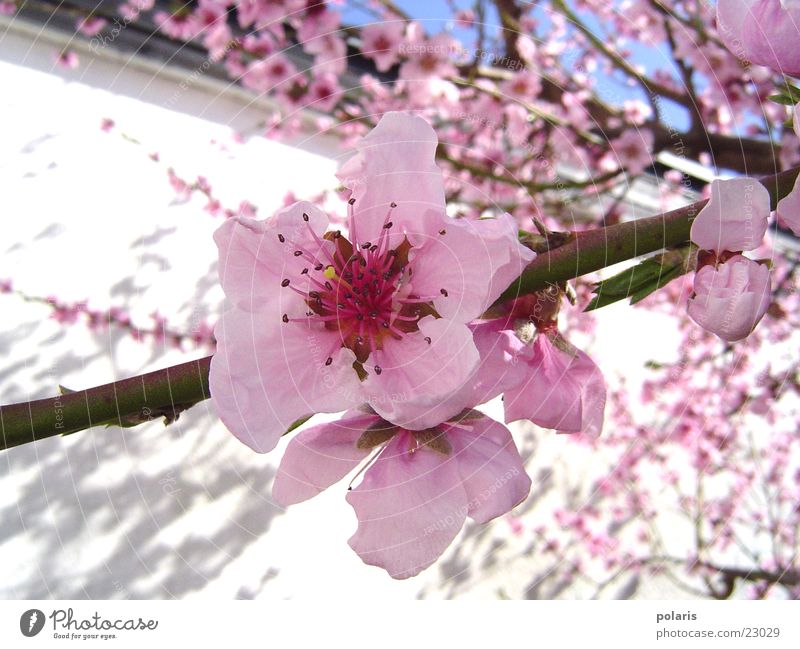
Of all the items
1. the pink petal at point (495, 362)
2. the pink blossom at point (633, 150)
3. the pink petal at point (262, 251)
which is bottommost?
the pink blossom at point (633, 150)

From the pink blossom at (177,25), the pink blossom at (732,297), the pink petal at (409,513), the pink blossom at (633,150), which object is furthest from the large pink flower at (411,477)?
the pink blossom at (177,25)

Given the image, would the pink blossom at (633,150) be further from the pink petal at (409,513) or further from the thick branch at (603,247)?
the pink petal at (409,513)

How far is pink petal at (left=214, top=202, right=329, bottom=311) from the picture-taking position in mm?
306

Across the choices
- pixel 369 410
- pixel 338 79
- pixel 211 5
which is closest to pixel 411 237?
pixel 369 410

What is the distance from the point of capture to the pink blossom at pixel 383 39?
4.07 ft

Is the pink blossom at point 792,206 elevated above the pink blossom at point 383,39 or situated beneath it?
elevated above

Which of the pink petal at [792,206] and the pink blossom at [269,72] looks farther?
the pink blossom at [269,72]

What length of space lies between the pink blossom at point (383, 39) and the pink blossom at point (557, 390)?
98cm

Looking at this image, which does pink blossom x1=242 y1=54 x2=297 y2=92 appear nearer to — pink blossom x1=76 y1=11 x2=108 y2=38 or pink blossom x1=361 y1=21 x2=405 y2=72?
pink blossom x1=361 y1=21 x2=405 y2=72

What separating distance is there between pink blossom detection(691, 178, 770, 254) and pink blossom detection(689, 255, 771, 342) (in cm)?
1

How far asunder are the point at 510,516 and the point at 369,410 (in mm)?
1736

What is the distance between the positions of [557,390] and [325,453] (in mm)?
125

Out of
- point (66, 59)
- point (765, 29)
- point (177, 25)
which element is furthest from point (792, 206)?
point (66, 59)

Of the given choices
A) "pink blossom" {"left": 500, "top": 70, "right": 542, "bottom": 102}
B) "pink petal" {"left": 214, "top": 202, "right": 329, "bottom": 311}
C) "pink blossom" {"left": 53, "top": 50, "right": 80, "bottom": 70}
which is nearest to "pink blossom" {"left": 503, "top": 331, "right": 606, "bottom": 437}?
"pink petal" {"left": 214, "top": 202, "right": 329, "bottom": 311}
